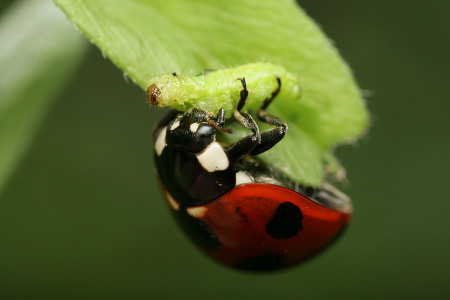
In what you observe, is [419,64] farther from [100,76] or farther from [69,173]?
[69,173]

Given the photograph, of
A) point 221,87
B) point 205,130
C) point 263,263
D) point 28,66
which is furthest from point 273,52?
point 28,66

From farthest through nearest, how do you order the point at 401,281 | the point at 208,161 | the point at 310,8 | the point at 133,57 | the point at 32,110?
the point at 310,8, the point at 401,281, the point at 32,110, the point at 208,161, the point at 133,57

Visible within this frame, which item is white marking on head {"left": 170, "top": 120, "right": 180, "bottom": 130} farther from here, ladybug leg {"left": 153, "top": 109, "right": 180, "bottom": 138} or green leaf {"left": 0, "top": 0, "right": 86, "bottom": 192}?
green leaf {"left": 0, "top": 0, "right": 86, "bottom": 192}

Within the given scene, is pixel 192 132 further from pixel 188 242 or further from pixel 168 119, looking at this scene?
pixel 188 242

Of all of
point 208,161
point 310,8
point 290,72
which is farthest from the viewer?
point 310,8

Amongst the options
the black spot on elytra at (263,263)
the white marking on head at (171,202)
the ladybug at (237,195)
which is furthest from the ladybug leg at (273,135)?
the black spot on elytra at (263,263)

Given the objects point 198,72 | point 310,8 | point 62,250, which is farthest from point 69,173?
point 198,72

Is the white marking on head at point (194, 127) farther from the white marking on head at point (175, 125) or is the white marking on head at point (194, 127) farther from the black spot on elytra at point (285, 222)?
the black spot on elytra at point (285, 222)
